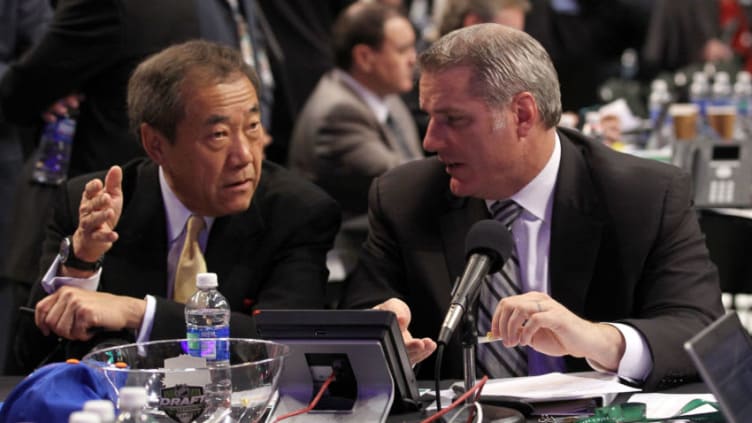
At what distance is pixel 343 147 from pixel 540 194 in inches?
113

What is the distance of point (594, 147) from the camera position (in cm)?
321

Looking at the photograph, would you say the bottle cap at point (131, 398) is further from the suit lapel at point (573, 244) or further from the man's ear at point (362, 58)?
the man's ear at point (362, 58)

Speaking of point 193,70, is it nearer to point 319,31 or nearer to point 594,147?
point 594,147

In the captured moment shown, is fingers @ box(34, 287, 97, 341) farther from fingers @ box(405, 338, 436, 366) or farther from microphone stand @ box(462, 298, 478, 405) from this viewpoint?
microphone stand @ box(462, 298, 478, 405)

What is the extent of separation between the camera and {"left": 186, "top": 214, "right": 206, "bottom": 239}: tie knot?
340 centimetres

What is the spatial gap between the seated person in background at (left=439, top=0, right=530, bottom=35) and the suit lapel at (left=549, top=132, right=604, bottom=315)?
2.88 metres

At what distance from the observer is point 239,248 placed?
3.40 metres

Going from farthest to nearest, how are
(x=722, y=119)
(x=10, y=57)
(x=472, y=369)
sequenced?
(x=722, y=119) < (x=10, y=57) < (x=472, y=369)

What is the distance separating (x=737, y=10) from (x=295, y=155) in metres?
6.55

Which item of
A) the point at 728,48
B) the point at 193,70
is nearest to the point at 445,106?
the point at 193,70

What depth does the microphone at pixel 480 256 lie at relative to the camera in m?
2.33

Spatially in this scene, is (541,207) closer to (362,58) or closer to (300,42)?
(362,58)

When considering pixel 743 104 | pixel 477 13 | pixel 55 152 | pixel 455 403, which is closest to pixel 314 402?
pixel 455 403

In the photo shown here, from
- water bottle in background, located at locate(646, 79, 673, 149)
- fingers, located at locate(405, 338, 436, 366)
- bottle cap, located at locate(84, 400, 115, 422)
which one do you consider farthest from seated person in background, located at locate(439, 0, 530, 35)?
bottle cap, located at locate(84, 400, 115, 422)
